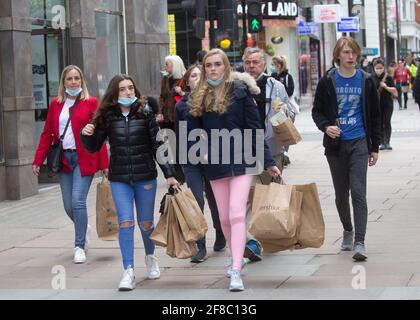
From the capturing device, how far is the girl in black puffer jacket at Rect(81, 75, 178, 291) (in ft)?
25.7

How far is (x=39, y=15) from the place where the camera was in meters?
15.2

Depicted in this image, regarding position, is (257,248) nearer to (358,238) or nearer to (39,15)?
(358,238)

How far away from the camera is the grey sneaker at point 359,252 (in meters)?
8.41

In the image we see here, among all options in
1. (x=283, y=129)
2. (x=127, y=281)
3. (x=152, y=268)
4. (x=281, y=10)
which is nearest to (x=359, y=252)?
(x=283, y=129)

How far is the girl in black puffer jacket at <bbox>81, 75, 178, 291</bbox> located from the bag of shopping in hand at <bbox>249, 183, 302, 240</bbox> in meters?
0.68

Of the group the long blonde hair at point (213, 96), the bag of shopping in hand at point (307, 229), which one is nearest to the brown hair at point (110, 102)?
the long blonde hair at point (213, 96)

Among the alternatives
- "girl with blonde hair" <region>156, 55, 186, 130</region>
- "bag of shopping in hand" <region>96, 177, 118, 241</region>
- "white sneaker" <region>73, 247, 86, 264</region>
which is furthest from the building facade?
"bag of shopping in hand" <region>96, 177, 118, 241</region>

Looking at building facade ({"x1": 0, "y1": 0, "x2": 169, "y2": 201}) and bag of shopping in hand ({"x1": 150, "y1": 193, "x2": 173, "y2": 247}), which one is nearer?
bag of shopping in hand ({"x1": 150, "y1": 193, "x2": 173, "y2": 247})

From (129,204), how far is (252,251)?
1.35m

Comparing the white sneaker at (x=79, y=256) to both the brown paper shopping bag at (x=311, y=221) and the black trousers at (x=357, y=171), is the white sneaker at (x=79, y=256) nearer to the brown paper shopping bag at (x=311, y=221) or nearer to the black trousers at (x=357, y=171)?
the brown paper shopping bag at (x=311, y=221)

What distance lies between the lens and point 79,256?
9109 millimetres

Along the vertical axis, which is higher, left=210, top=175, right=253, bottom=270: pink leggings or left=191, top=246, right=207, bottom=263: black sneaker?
left=210, top=175, right=253, bottom=270: pink leggings

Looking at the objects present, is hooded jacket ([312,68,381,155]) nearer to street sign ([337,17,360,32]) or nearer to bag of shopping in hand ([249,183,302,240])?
bag of shopping in hand ([249,183,302,240])
